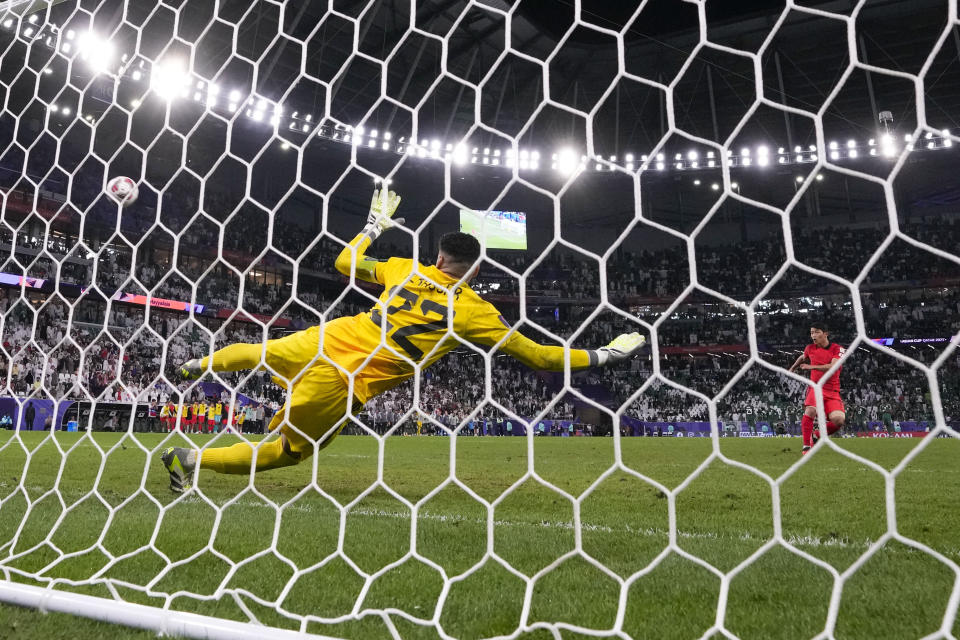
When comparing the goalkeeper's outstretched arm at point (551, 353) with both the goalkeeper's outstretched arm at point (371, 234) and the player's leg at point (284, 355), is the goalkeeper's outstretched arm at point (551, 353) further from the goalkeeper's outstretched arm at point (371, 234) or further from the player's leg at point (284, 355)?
the player's leg at point (284, 355)

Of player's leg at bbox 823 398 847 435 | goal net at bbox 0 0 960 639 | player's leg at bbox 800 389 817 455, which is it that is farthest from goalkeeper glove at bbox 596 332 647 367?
player's leg at bbox 823 398 847 435

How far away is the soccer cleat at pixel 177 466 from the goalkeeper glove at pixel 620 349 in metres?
2.47

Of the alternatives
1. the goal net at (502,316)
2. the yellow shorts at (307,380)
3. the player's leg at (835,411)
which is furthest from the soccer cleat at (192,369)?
the player's leg at (835,411)

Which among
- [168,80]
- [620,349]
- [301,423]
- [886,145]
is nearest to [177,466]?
[301,423]

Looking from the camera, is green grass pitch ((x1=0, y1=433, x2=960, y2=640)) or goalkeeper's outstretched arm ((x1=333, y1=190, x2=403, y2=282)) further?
goalkeeper's outstretched arm ((x1=333, y1=190, x2=403, y2=282))

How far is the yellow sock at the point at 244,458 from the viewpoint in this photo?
3196mm

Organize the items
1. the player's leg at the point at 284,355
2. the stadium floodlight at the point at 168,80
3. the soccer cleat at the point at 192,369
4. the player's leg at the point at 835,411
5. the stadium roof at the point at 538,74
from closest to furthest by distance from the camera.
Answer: the stadium floodlight at the point at 168,80, the player's leg at the point at 284,355, the soccer cleat at the point at 192,369, the player's leg at the point at 835,411, the stadium roof at the point at 538,74

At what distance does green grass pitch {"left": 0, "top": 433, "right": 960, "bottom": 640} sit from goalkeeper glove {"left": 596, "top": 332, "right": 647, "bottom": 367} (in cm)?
78

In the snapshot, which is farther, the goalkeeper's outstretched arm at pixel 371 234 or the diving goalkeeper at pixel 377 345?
the diving goalkeeper at pixel 377 345

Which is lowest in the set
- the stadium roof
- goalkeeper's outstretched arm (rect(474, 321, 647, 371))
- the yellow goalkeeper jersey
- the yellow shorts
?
the stadium roof

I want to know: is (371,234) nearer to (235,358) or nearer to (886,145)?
(235,358)

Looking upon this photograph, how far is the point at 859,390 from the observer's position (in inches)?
808

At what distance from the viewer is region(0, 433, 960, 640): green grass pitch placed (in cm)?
160

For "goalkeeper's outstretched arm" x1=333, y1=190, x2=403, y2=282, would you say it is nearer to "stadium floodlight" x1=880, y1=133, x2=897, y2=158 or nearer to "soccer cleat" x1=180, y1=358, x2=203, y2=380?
"soccer cleat" x1=180, y1=358, x2=203, y2=380
